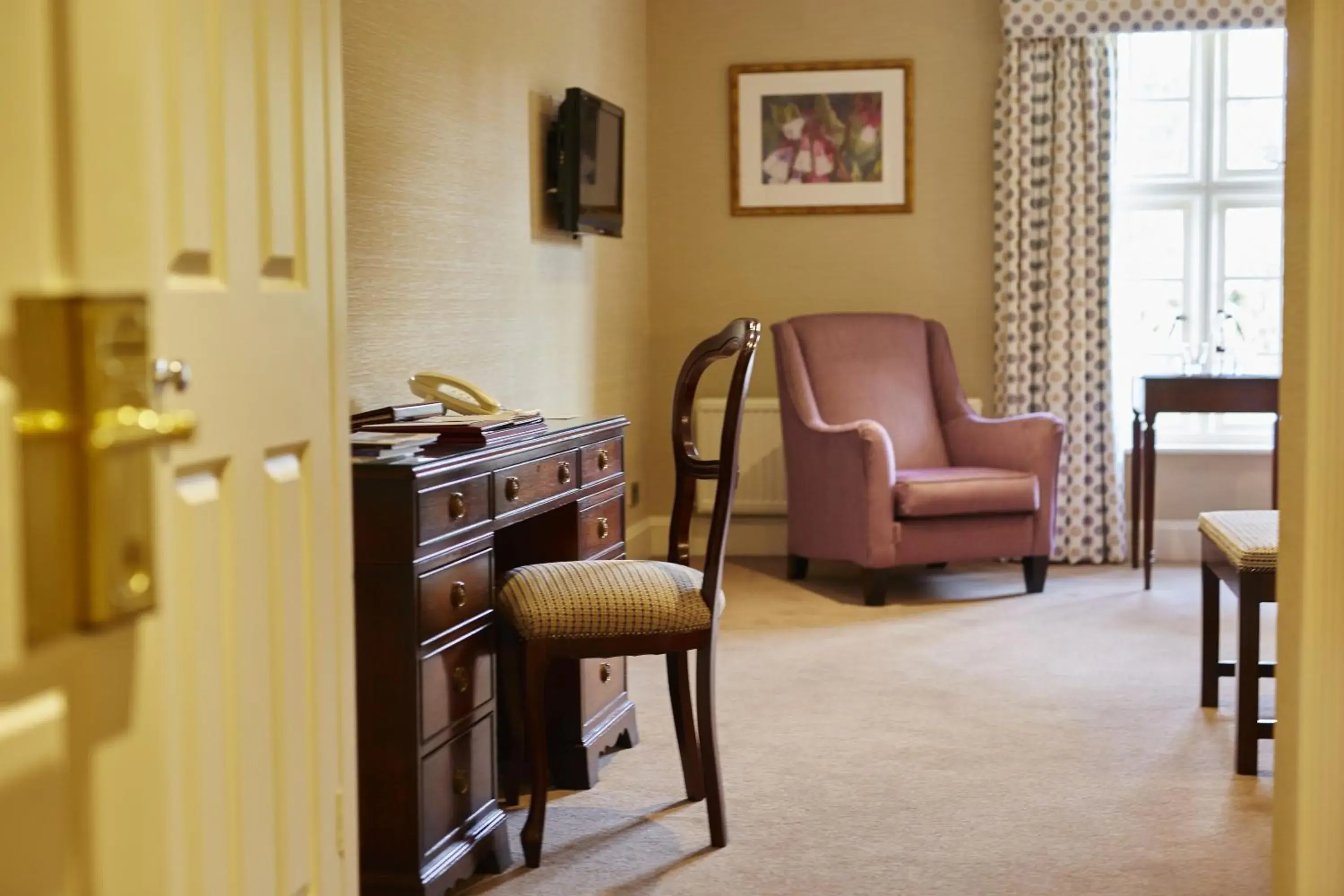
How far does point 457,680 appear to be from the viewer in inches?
106

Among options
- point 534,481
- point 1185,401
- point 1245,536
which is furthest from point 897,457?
point 534,481

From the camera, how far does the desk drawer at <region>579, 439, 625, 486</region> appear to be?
344cm

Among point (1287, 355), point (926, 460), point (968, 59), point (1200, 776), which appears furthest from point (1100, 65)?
point (1287, 355)

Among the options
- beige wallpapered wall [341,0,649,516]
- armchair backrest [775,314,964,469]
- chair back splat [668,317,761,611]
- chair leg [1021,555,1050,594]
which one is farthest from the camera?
armchair backrest [775,314,964,469]

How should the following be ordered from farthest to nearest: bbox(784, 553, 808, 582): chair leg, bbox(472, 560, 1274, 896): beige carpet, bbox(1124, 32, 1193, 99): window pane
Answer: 1. bbox(1124, 32, 1193, 99): window pane
2. bbox(784, 553, 808, 582): chair leg
3. bbox(472, 560, 1274, 896): beige carpet

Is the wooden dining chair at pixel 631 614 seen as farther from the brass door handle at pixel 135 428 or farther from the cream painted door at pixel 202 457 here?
the brass door handle at pixel 135 428

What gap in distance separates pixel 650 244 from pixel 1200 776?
3.92m

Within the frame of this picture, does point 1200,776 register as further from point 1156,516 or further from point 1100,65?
point 1100,65

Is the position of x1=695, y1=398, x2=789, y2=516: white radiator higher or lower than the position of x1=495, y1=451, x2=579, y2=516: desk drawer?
lower

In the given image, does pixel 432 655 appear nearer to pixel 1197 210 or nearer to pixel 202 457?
pixel 202 457

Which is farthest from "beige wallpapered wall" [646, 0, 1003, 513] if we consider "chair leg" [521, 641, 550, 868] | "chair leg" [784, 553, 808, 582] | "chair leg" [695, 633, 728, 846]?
"chair leg" [521, 641, 550, 868]

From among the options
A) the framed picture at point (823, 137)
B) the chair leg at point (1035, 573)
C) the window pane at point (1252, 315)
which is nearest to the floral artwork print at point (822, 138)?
the framed picture at point (823, 137)

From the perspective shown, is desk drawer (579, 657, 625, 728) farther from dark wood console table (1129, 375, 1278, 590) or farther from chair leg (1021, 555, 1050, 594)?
dark wood console table (1129, 375, 1278, 590)

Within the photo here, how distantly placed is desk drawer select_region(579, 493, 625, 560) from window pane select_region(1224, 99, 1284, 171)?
Answer: 4.00m
